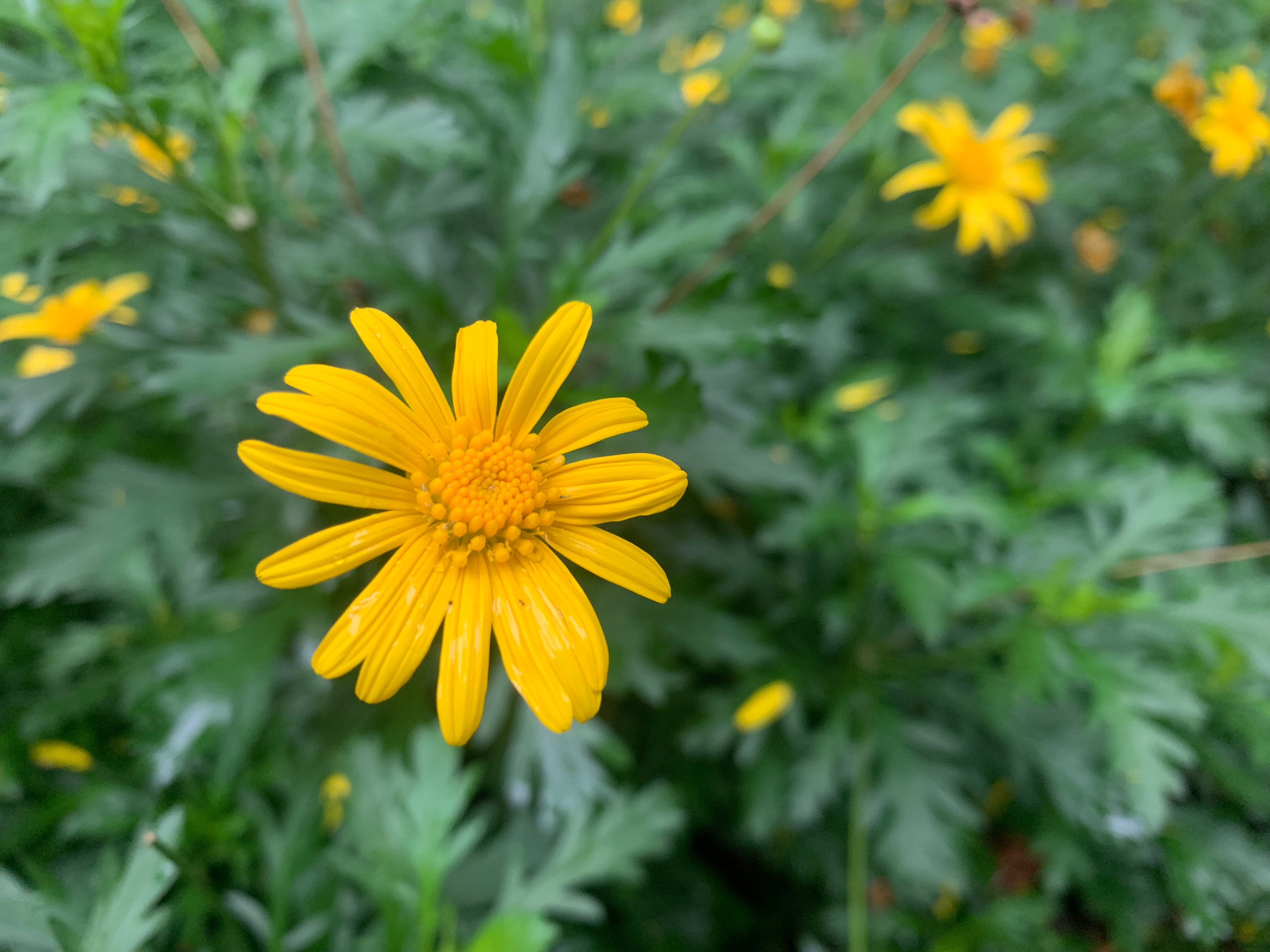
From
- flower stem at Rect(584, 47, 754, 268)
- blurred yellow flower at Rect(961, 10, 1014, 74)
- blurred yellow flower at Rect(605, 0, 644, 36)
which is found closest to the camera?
flower stem at Rect(584, 47, 754, 268)

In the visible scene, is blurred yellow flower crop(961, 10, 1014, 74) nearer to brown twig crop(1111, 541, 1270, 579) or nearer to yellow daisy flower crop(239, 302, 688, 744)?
brown twig crop(1111, 541, 1270, 579)

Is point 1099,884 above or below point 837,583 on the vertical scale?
below

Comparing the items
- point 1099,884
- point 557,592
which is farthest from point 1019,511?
point 557,592

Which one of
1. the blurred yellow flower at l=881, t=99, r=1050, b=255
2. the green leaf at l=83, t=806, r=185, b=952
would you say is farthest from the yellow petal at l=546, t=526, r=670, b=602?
the blurred yellow flower at l=881, t=99, r=1050, b=255

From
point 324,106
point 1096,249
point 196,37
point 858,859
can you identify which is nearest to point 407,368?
point 324,106

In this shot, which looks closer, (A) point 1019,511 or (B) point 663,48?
(A) point 1019,511

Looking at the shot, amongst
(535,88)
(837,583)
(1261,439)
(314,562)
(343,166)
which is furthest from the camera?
(837,583)

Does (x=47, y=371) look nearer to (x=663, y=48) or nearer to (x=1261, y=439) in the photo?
(x=663, y=48)
